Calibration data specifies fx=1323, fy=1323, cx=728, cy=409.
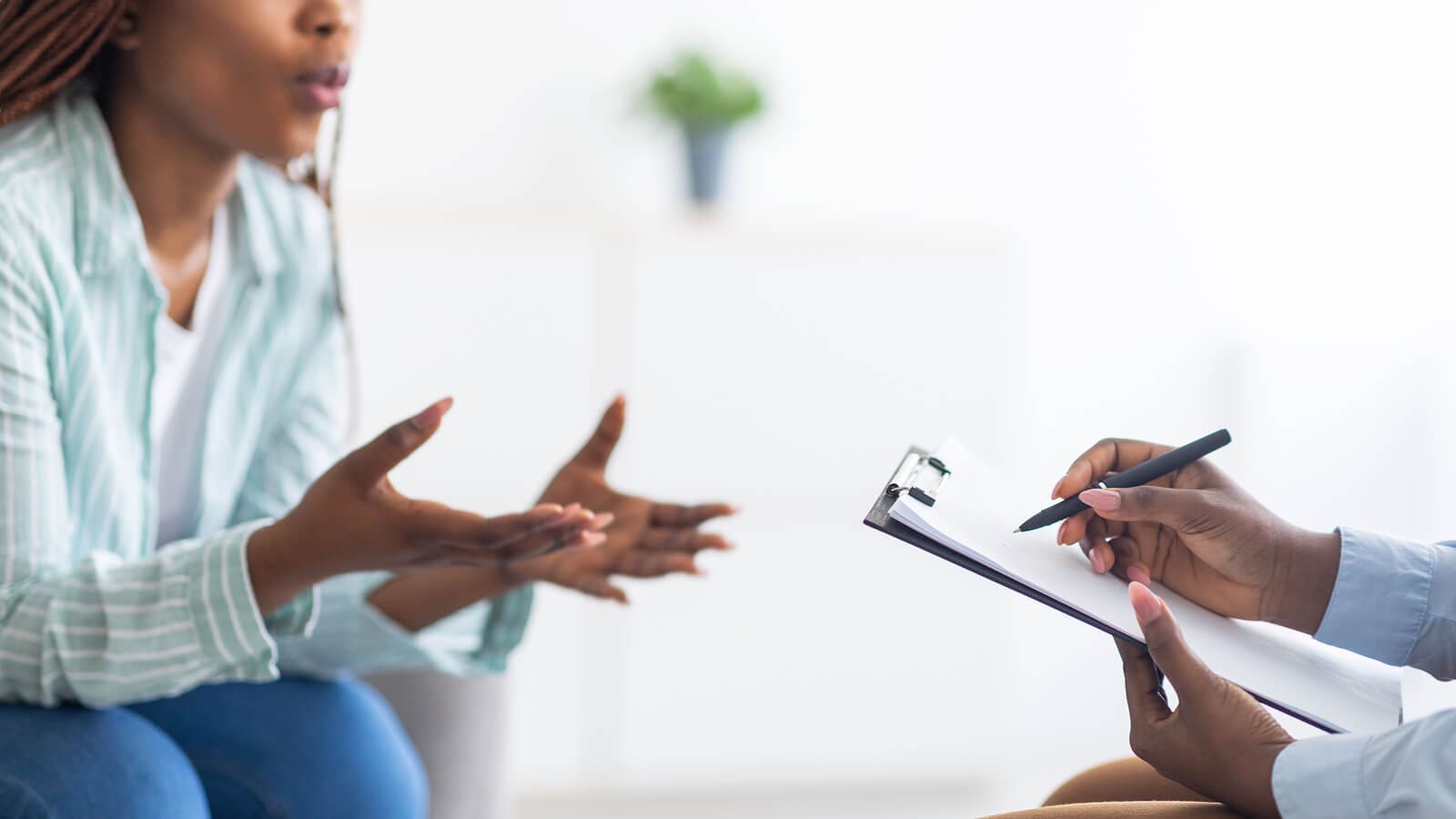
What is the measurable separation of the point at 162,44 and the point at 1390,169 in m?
1.95

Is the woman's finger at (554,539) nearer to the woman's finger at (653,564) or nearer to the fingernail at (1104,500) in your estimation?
the woman's finger at (653,564)

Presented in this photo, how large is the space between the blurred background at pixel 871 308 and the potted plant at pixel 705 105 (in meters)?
0.04

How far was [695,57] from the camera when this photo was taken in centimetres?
223

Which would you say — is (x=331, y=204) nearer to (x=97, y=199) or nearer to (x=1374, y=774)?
(x=97, y=199)

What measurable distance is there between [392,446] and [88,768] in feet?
0.99

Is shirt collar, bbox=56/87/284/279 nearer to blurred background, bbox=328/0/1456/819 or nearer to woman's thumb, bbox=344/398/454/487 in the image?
woman's thumb, bbox=344/398/454/487

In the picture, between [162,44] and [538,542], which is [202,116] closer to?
[162,44]

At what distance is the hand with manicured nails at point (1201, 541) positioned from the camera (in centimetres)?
84

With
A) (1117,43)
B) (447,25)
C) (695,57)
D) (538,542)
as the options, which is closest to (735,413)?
(695,57)

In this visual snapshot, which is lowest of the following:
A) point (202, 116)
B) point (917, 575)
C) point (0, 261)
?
point (917, 575)

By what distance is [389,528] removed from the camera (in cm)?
90

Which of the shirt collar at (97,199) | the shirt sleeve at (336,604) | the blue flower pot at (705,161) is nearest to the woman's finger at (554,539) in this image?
the shirt sleeve at (336,604)

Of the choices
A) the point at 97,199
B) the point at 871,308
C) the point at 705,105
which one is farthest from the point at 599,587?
the point at 705,105

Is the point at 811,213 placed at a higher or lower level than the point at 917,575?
higher
